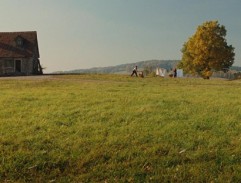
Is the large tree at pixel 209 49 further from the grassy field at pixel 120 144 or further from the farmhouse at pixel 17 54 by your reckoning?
the grassy field at pixel 120 144

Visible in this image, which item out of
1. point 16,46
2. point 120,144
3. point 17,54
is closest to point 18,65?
point 17,54

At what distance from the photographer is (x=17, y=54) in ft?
181

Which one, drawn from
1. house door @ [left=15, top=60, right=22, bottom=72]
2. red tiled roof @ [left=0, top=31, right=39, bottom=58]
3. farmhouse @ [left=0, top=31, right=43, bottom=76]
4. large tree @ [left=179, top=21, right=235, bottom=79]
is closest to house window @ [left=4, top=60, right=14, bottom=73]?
farmhouse @ [left=0, top=31, right=43, bottom=76]

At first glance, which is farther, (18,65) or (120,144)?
(18,65)

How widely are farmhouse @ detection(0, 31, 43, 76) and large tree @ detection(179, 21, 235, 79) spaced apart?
25559mm

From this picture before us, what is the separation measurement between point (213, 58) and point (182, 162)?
174 ft

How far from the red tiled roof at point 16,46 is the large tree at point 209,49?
25.5 meters

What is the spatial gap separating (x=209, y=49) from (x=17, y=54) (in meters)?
29.9

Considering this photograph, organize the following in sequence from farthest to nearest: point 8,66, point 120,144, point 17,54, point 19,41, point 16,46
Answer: point 19,41, point 16,46, point 17,54, point 8,66, point 120,144

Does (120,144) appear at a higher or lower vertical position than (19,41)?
lower

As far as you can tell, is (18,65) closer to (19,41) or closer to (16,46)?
(16,46)

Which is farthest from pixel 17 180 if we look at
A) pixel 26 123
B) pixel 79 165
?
pixel 26 123

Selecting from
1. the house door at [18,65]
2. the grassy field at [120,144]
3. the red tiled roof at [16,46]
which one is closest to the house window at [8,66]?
the house door at [18,65]

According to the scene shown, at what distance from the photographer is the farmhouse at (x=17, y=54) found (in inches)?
2164
